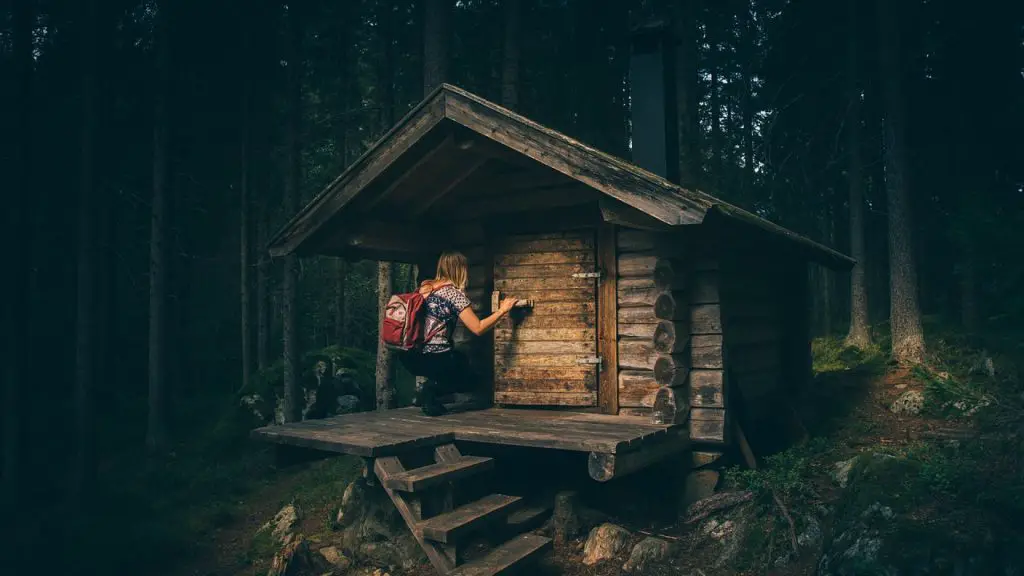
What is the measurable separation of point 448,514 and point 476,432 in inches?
38.2

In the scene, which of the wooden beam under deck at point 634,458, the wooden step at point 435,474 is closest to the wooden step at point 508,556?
the wooden step at point 435,474

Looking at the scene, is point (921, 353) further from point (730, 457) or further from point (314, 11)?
point (314, 11)

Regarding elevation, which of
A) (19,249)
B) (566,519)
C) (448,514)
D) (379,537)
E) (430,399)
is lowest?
(379,537)

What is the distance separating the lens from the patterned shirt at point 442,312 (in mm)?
7973

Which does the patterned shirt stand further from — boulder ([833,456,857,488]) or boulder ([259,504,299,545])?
boulder ([833,456,857,488])

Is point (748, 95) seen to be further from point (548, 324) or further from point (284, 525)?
point (284, 525)

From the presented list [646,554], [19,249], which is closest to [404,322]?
[646,554]

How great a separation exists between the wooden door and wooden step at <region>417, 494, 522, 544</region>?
2.03 m

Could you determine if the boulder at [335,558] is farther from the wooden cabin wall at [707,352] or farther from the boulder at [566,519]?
the wooden cabin wall at [707,352]

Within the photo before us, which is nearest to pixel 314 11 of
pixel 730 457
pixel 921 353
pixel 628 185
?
pixel 628 185

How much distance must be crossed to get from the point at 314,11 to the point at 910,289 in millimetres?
14222

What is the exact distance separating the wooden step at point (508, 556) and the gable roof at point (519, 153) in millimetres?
3250

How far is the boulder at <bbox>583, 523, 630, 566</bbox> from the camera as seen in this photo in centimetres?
690

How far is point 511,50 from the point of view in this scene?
14.2m
